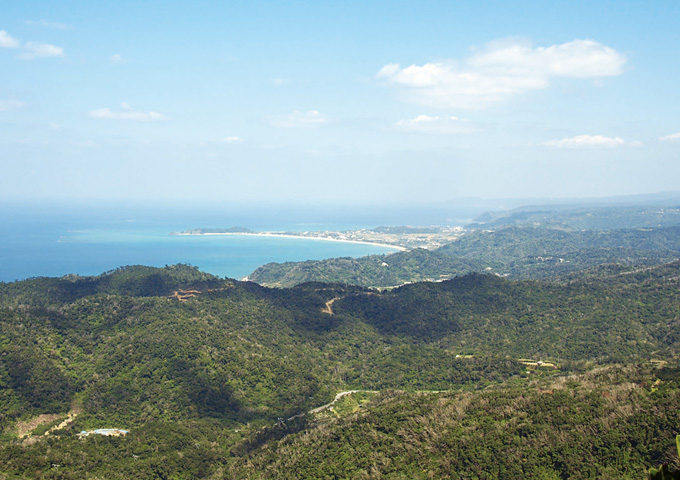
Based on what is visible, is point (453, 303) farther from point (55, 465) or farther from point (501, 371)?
point (55, 465)

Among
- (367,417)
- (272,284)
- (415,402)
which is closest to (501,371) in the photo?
(415,402)

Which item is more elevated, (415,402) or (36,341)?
(36,341)

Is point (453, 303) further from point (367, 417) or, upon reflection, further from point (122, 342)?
point (122, 342)

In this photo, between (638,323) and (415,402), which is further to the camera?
(638,323)

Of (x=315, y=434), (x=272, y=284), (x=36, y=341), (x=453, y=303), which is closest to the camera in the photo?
(x=315, y=434)

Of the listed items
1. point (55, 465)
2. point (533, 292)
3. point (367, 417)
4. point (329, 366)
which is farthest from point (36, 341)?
point (533, 292)

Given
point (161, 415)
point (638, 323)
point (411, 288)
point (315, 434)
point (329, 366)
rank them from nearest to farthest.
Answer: point (315, 434), point (161, 415), point (329, 366), point (638, 323), point (411, 288)
